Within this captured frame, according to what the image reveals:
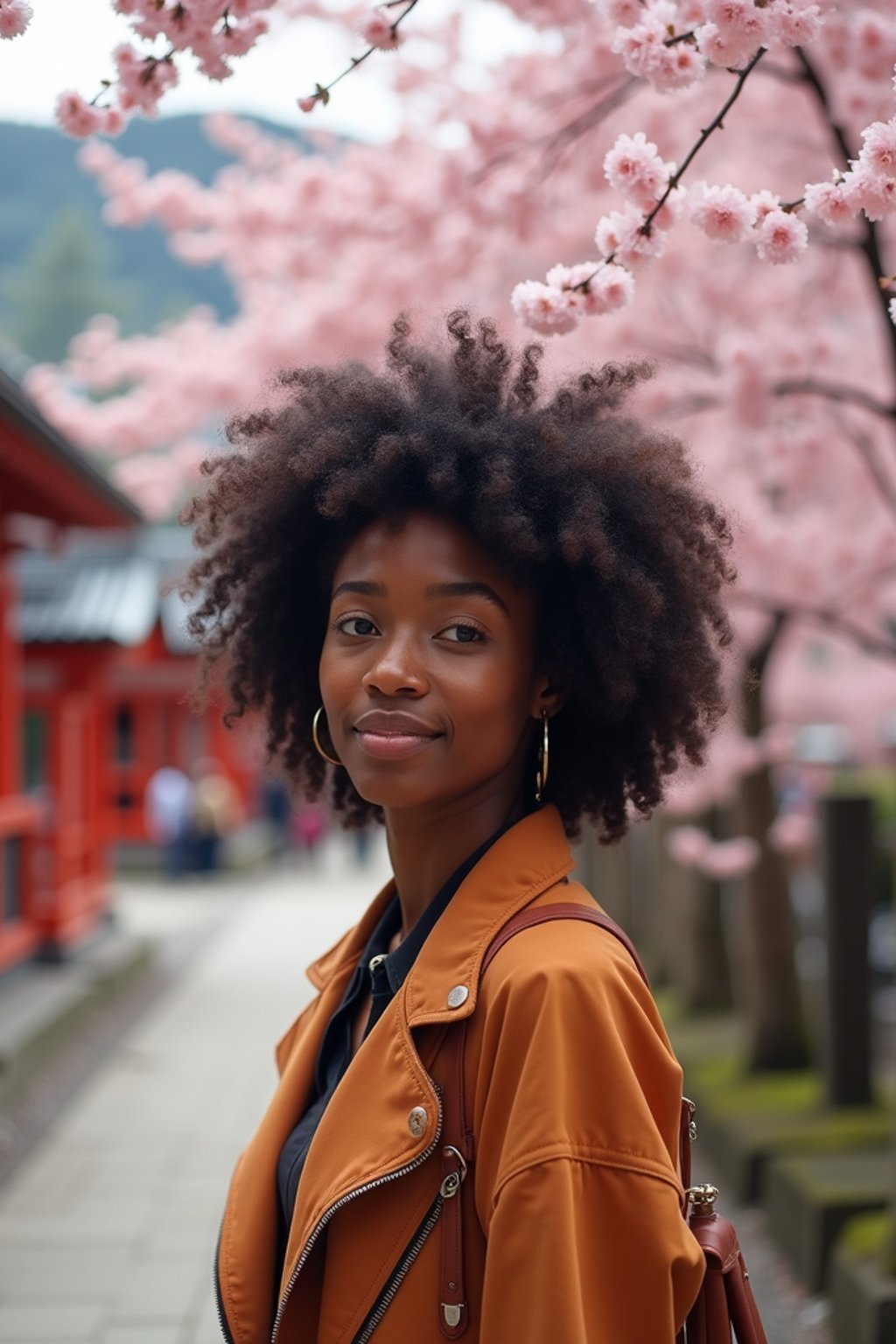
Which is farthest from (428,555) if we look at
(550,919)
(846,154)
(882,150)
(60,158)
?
(60,158)

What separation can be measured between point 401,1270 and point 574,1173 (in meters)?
0.28

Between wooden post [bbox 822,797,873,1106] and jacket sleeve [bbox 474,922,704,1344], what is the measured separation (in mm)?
4394

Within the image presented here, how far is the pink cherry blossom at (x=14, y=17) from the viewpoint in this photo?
221 centimetres

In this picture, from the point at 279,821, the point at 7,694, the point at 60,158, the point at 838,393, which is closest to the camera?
the point at 838,393

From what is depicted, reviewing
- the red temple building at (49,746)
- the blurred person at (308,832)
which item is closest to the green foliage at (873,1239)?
the red temple building at (49,746)

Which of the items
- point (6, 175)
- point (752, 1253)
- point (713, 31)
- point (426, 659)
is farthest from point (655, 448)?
point (6, 175)

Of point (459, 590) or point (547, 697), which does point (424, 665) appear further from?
point (547, 697)

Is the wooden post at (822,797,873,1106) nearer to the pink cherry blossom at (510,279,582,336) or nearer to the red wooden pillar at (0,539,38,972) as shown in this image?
the pink cherry blossom at (510,279,582,336)

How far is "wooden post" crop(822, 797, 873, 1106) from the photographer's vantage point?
19.0ft

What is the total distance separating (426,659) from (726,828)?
7.08 meters

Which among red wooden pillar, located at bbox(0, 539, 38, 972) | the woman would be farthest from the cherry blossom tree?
red wooden pillar, located at bbox(0, 539, 38, 972)

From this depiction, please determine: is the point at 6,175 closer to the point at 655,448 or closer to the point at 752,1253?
the point at 752,1253

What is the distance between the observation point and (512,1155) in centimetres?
156

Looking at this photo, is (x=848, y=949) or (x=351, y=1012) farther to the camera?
(x=848, y=949)
